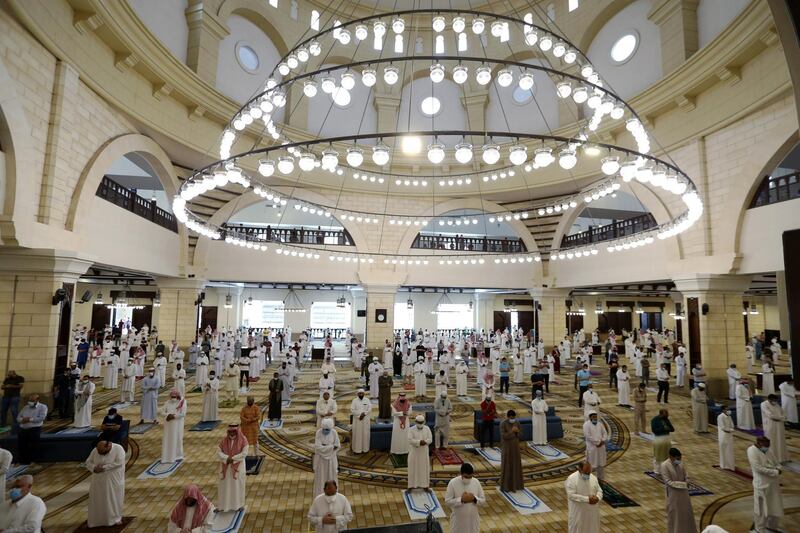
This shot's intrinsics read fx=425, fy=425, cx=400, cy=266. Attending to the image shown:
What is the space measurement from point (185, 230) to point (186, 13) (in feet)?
24.3

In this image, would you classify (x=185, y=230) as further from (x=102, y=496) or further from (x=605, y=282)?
(x=605, y=282)

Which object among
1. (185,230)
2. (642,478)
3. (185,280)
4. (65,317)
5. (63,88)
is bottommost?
(642,478)

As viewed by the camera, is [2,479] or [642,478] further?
[642,478]

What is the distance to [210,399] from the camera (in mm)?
9547

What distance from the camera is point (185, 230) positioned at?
53.9 ft

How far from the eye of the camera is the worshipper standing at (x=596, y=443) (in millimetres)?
6703

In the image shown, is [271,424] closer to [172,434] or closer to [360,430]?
[172,434]

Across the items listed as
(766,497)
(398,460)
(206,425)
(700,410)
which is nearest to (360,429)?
(398,460)

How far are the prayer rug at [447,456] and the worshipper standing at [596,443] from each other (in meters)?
2.13

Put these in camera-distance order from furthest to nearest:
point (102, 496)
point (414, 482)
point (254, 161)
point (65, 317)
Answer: point (254, 161)
point (65, 317)
point (414, 482)
point (102, 496)

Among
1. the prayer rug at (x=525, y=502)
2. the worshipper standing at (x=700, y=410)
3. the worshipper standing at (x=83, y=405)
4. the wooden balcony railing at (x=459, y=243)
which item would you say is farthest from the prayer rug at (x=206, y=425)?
the wooden balcony railing at (x=459, y=243)

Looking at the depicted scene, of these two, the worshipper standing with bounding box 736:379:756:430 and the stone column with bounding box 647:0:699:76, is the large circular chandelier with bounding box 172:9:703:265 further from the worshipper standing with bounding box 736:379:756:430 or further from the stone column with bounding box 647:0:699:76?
the worshipper standing with bounding box 736:379:756:430

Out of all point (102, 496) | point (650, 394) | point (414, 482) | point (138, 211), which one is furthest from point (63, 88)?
point (650, 394)

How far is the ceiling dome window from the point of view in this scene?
13.8 meters
